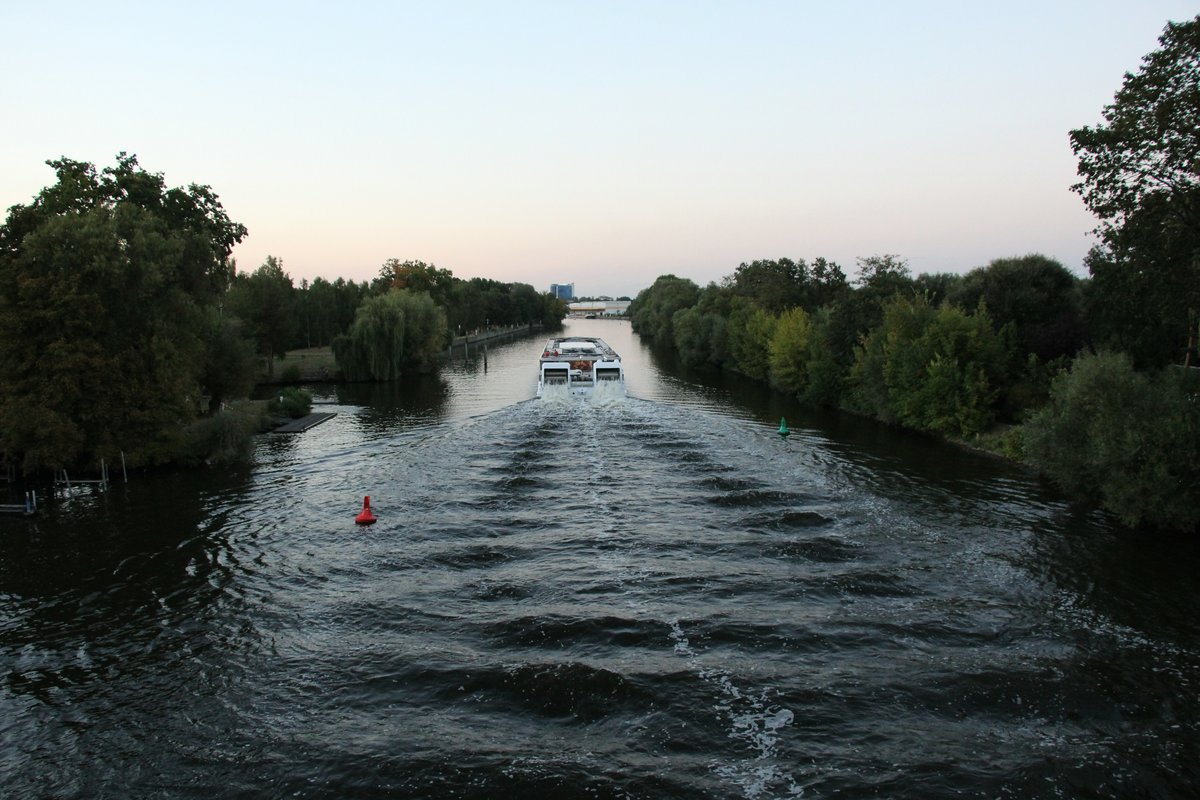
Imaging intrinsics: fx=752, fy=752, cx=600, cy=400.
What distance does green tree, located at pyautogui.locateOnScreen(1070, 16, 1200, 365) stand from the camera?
24.8 m

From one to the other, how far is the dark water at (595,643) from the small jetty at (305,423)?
15683 mm

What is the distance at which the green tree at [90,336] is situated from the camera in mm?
32812

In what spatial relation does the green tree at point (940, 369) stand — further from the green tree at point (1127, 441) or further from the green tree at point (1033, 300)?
the green tree at point (1127, 441)

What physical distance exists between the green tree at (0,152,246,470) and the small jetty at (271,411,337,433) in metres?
9.84

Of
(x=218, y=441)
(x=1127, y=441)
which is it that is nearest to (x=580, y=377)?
(x=218, y=441)

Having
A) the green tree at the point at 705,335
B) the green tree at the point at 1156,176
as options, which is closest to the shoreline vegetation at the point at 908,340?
the green tree at the point at 1156,176

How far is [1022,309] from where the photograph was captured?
163 feet

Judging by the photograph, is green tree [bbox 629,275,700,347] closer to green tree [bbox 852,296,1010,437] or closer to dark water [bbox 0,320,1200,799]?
green tree [bbox 852,296,1010,437]

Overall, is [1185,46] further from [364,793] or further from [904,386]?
[364,793]

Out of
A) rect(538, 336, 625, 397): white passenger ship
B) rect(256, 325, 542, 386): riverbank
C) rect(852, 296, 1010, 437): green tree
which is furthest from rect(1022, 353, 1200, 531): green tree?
rect(256, 325, 542, 386): riverbank

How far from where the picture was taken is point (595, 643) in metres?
18.6

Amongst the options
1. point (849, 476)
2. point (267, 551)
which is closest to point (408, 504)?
point (267, 551)

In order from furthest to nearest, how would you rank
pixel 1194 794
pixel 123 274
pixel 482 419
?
pixel 482 419 < pixel 123 274 < pixel 1194 794

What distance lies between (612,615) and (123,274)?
2949cm
